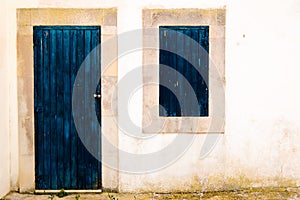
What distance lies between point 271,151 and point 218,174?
821 millimetres

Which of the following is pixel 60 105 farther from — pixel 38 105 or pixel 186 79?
pixel 186 79

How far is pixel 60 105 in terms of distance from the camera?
21.4 feet

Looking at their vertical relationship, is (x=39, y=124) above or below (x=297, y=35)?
below

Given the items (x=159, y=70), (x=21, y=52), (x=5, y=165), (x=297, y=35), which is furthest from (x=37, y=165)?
(x=297, y=35)

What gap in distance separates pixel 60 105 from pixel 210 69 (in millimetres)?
2179

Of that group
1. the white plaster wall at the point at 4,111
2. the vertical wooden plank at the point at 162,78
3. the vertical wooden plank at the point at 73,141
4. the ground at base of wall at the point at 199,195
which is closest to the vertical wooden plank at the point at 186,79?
the vertical wooden plank at the point at 162,78

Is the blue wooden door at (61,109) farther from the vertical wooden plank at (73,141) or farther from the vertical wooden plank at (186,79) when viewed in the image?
the vertical wooden plank at (186,79)

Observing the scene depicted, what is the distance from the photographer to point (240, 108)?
6.52 m

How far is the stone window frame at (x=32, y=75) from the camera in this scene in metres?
6.41

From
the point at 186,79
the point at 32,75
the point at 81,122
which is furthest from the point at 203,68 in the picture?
the point at 32,75

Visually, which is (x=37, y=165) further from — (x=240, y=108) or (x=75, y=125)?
(x=240, y=108)

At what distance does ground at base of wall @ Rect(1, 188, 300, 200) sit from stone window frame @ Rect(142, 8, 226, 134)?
0.89 metres

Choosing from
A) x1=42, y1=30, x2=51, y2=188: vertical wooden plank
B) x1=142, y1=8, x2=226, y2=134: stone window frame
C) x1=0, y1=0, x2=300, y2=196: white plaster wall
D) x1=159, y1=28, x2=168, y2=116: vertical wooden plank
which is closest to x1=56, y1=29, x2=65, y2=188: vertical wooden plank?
x1=42, y1=30, x2=51, y2=188: vertical wooden plank

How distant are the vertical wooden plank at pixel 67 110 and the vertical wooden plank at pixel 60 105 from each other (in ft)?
0.14
